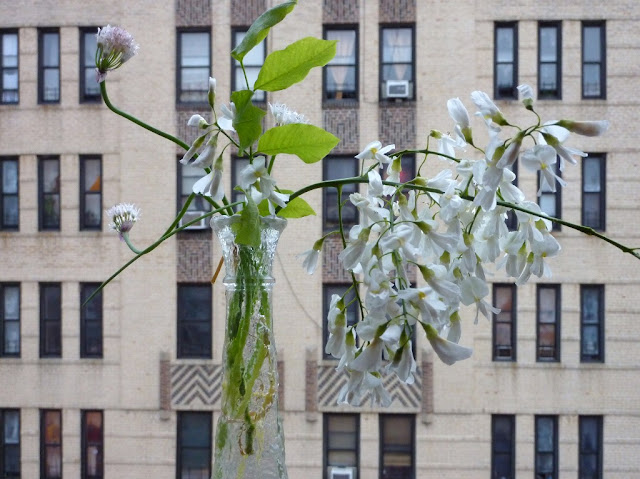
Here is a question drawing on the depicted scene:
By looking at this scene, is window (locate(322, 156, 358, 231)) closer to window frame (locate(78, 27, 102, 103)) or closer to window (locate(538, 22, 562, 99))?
window (locate(538, 22, 562, 99))

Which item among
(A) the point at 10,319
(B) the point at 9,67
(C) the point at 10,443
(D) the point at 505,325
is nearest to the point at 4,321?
(A) the point at 10,319

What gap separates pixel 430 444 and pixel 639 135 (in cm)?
143

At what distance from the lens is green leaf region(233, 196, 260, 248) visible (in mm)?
602

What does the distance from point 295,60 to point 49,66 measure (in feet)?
9.61

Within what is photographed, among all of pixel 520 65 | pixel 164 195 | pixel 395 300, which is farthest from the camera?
pixel 164 195

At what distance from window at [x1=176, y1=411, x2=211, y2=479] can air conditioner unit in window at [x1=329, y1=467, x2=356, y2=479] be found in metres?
0.50

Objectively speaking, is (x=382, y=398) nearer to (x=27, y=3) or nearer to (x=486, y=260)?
(x=486, y=260)

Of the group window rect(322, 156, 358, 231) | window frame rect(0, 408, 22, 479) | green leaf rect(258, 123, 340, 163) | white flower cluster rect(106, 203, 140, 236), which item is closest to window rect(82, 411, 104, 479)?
window frame rect(0, 408, 22, 479)

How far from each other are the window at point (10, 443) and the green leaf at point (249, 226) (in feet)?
10.0

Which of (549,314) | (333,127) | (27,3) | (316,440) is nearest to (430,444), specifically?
(316,440)

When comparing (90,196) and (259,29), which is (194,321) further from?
(259,29)

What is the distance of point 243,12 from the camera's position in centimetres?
322

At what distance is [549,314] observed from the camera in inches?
126

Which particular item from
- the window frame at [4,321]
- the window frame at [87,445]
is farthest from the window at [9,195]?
the window frame at [87,445]
